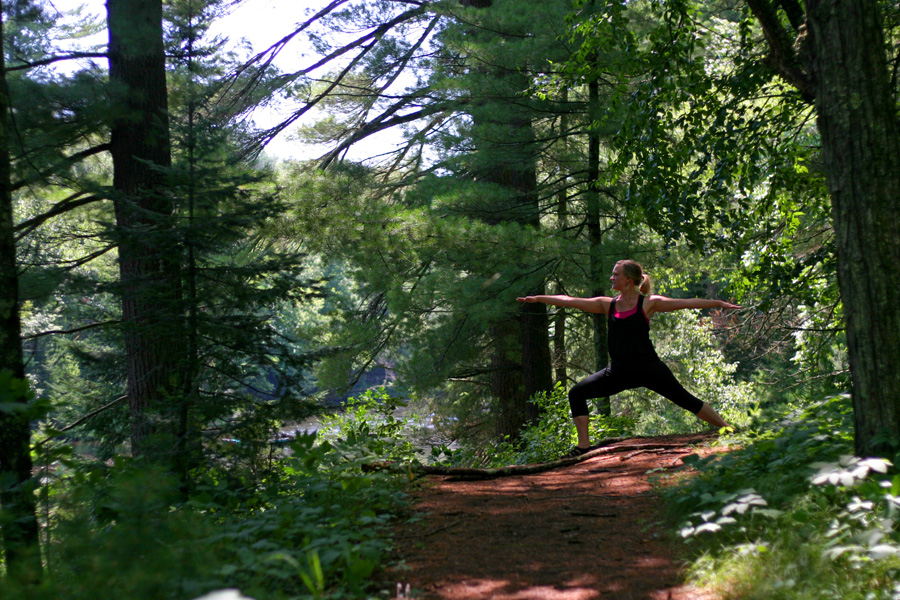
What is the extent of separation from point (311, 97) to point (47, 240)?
673cm

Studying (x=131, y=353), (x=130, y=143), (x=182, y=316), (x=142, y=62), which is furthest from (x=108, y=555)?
(x=142, y=62)

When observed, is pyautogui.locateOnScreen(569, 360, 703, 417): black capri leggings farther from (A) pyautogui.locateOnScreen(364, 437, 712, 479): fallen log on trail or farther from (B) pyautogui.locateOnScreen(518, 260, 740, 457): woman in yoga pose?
(A) pyautogui.locateOnScreen(364, 437, 712, 479): fallen log on trail

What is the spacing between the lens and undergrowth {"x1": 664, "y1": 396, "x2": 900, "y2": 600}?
2.71m

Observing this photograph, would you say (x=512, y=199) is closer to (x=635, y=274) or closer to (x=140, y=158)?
(x=635, y=274)

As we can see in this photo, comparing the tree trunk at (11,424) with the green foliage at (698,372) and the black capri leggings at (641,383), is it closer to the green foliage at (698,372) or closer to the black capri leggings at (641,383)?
the black capri leggings at (641,383)

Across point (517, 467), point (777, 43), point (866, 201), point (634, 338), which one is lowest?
point (517, 467)

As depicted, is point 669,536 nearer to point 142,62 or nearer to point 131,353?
point 131,353

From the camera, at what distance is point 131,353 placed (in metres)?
7.37

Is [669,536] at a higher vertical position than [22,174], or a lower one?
lower

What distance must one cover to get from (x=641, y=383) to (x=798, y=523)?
2704 mm


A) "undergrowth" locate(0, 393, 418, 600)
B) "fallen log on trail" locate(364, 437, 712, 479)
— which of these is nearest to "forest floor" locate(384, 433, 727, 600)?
"fallen log on trail" locate(364, 437, 712, 479)

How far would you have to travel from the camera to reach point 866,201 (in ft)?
11.8

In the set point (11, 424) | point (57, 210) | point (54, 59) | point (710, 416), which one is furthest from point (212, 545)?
point (54, 59)

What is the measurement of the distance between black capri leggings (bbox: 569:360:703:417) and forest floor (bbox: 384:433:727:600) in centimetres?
46
